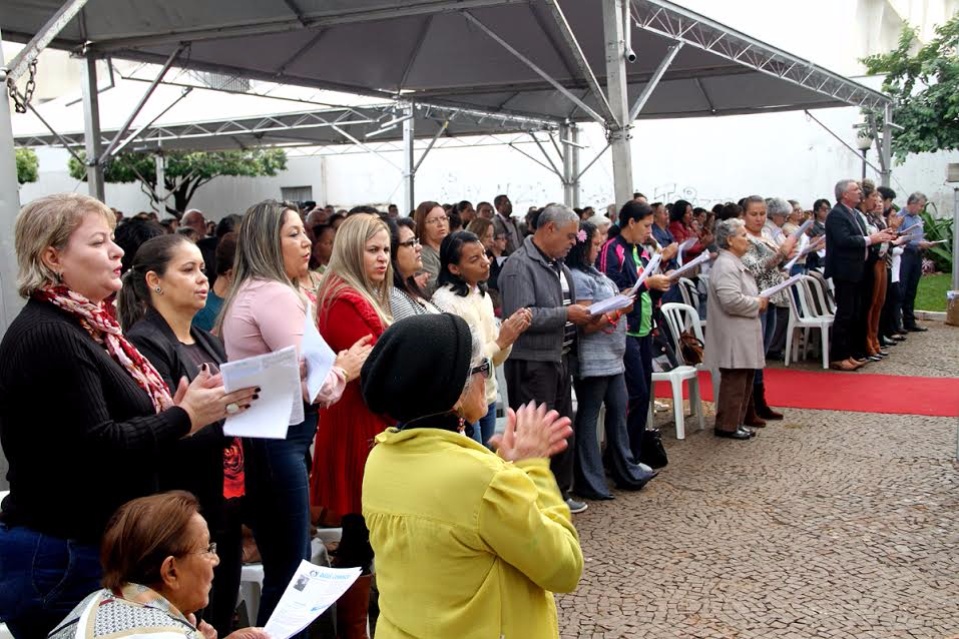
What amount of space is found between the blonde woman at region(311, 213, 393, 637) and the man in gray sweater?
5.01 feet

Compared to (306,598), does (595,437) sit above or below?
below

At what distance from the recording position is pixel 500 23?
1045 cm

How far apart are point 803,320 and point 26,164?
2142 cm

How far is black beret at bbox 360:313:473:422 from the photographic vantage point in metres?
1.91

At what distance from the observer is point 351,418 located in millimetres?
3607

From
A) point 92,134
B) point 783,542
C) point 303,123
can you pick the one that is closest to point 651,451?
point 783,542

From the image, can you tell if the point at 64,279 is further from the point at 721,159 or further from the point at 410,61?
the point at 721,159

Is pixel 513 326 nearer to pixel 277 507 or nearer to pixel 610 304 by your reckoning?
pixel 610 304

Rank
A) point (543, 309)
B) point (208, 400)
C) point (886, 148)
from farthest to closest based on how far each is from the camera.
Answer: point (886, 148) < point (543, 309) < point (208, 400)

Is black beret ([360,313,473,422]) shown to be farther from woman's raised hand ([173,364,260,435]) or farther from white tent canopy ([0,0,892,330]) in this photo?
white tent canopy ([0,0,892,330])

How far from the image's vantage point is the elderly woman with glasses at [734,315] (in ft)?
22.5

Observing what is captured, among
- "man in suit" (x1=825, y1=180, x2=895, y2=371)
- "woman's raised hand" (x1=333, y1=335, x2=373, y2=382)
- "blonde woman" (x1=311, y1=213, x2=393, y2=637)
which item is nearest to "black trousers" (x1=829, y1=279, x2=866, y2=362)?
"man in suit" (x1=825, y1=180, x2=895, y2=371)

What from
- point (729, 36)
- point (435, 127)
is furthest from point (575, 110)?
point (729, 36)

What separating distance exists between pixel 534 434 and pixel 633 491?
4.11 metres
